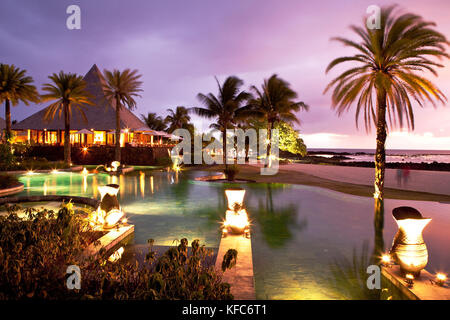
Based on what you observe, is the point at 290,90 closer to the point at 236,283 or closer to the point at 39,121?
the point at 236,283

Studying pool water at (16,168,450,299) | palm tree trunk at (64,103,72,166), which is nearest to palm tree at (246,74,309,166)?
pool water at (16,168,450,299)

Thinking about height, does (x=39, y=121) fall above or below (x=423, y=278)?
above

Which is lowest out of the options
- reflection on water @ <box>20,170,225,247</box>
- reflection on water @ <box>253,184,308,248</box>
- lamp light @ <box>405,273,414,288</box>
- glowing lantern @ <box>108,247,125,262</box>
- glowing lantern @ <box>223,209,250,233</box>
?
reflection on water @ <box>253,184,308,248</box>

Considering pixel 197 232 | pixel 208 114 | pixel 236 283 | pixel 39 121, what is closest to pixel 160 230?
pixel 197 232

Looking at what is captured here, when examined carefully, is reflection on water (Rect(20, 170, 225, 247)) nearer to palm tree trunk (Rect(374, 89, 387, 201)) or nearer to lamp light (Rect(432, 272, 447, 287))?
lamp light (Rect(432, 272, 447, 287))

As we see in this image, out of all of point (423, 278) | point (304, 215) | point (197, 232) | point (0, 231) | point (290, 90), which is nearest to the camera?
point (423, 278)

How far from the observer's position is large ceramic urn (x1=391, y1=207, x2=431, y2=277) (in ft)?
12.9

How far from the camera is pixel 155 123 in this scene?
62156mm

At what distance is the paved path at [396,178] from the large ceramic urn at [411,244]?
23102 millimetres

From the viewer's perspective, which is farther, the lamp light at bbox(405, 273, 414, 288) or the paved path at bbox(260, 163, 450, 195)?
the paved path at bbox(260, 163, 450, 195)

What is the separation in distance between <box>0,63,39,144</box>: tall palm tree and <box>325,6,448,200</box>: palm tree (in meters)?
29.1
